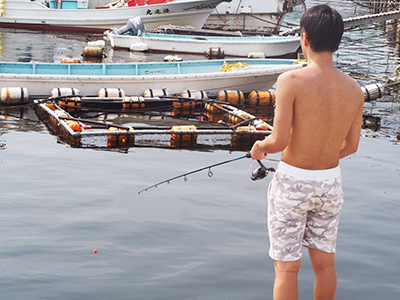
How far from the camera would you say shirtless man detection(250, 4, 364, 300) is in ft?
11.9

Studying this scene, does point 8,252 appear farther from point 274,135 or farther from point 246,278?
point 274,135

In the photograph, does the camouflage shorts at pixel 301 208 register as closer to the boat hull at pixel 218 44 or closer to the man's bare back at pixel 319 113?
the man's bare back at pixel 319 113

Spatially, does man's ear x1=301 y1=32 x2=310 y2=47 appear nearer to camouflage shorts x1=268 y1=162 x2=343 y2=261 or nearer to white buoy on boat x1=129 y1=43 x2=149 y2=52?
camouflage shorts x1=268 y1=162 x2=343 y2=261

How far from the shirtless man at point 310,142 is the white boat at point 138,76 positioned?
12.3 m

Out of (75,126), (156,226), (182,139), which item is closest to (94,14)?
(75,126)

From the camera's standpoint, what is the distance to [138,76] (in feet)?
51.4

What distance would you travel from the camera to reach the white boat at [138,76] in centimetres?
1524

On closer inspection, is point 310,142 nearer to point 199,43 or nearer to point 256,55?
point 256,55

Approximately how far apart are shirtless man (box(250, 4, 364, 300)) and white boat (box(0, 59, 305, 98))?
12254 millimetres

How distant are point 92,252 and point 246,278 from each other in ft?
5.79

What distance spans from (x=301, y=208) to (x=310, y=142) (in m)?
0.46

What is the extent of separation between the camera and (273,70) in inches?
657

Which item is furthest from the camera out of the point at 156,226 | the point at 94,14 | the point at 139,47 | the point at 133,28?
the point at 94,14

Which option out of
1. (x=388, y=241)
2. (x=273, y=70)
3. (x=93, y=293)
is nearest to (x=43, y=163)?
(x=93, y=293)
